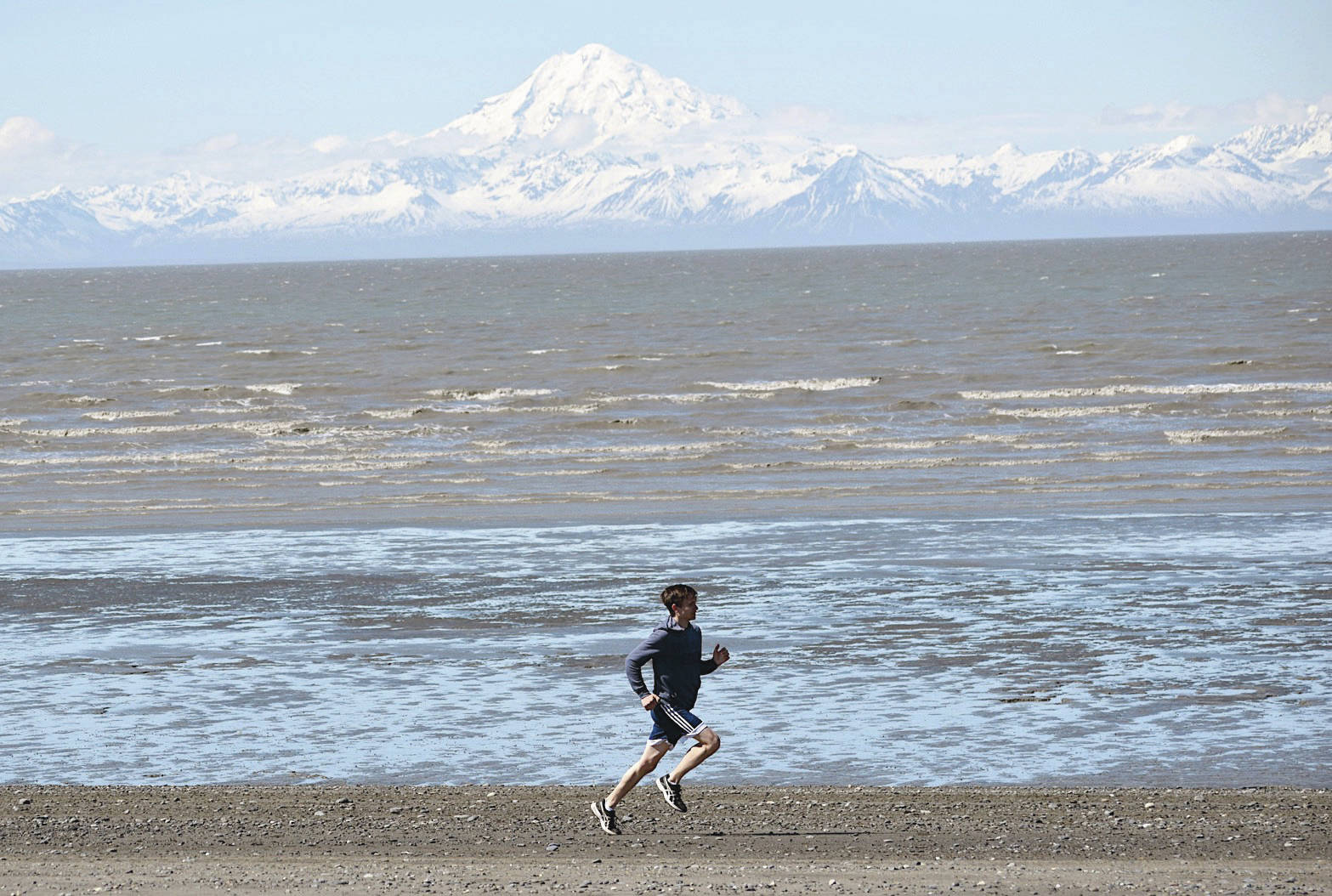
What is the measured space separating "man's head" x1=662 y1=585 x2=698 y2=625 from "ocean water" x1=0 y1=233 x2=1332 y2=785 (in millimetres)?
1523

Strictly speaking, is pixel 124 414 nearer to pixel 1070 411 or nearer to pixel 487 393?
pixel 487 393

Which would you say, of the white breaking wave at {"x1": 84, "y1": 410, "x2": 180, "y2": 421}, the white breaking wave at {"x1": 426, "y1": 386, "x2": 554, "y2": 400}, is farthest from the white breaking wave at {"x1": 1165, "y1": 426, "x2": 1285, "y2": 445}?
the white breaking wave at {"x1": 84, "y1": 410, "x2": 180, "y2": 421}

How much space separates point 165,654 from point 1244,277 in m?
96.4

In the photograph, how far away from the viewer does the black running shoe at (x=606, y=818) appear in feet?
27.9

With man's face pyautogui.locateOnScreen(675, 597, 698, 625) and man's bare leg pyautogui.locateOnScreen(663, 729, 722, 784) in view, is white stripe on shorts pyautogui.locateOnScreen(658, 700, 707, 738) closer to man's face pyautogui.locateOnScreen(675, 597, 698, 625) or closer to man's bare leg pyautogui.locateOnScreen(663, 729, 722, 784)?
man's bare leg pyautogui.locateOnScreen(663, 729, 722, 784)

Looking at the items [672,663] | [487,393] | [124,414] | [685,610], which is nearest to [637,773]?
[672,663]

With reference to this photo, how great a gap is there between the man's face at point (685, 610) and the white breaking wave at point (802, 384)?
32.9 metres

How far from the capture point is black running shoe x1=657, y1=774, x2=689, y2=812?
8758 millimetres

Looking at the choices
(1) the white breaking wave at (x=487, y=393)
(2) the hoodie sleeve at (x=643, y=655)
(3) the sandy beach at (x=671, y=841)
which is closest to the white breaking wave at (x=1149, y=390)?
(1) the white breaking wave at (x=487, y=393)

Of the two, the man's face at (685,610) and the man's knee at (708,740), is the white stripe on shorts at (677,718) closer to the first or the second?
the man's knee at (708,740)

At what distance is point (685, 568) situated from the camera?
16812mm

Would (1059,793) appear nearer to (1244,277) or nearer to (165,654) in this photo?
(165,654)

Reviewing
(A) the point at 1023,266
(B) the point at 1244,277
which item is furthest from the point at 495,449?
(A) the point at 1023,266

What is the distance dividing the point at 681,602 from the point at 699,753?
0.83 meters
